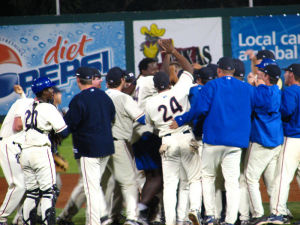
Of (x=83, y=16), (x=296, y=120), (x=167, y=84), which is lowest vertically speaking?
(x=296, y=120)

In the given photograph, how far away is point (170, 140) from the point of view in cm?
683

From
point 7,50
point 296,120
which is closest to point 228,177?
point 296,120

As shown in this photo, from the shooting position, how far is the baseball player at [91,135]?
260 inches

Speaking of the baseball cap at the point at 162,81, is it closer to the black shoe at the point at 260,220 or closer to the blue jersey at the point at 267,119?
the blue jersey at the point at 267,119

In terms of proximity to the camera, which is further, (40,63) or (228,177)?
(40,63)

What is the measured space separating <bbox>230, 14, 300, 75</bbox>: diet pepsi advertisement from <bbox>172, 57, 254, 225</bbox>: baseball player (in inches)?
262

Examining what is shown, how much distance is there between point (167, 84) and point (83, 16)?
6.49 metres

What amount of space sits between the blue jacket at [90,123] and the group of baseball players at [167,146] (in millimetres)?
12

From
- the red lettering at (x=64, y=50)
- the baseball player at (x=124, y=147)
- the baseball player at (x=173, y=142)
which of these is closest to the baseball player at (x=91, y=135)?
the baseball player at (x=124, y=147)

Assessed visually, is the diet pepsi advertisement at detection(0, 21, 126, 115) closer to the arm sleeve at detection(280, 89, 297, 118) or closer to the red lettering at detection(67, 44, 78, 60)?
the red lettering at detection(67, 44, 78, 60)

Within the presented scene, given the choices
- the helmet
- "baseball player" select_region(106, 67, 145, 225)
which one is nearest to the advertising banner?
"baseball player" select_region(106, 67, 145, 225)

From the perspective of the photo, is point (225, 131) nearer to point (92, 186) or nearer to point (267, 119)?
point (267, 119)

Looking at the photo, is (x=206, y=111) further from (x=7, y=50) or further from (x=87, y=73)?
(x=7, y=50)

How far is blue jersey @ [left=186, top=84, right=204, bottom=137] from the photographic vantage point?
6.79m
